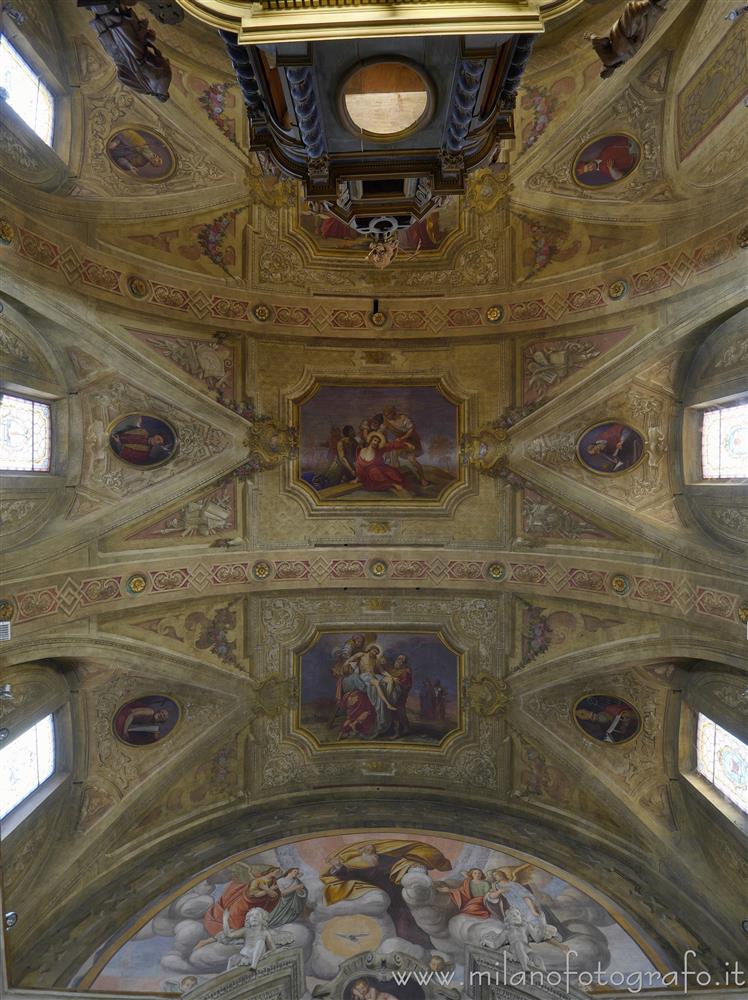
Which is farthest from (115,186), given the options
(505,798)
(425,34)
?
(505,798)

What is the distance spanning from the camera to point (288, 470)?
1251cm

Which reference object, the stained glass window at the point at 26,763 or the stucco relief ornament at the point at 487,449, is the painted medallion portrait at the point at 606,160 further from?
the stained glass window at the point at 26,763

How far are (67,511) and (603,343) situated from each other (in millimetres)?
10039

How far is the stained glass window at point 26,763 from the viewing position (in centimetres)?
977

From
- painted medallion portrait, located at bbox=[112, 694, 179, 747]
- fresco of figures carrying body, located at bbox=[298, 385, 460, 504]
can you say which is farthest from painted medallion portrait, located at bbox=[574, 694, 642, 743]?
Result: painted medallion portrait, located at bbox=[112, 694, 179, 747]

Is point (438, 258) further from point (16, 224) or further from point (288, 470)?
point (16, 224)

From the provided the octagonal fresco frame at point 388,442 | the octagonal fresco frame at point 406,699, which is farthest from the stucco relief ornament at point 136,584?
the octagonal fresco frame at point 406,699

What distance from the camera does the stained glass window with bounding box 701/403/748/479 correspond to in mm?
9695

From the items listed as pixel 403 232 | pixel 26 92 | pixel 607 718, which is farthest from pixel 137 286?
pixel 607 718

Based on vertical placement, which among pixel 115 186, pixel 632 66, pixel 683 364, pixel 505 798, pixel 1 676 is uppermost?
pixel 632 66

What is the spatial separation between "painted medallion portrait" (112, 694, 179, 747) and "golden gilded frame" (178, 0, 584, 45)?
1062 cm

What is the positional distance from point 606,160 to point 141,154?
25.3 ft

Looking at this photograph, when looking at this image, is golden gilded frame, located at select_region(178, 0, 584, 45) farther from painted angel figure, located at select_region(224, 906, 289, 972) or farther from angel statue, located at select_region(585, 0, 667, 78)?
painted angel figure, located at select_region(224, 906, 289, 972)

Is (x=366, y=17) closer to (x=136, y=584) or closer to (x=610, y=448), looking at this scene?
(x=610, y=448)
